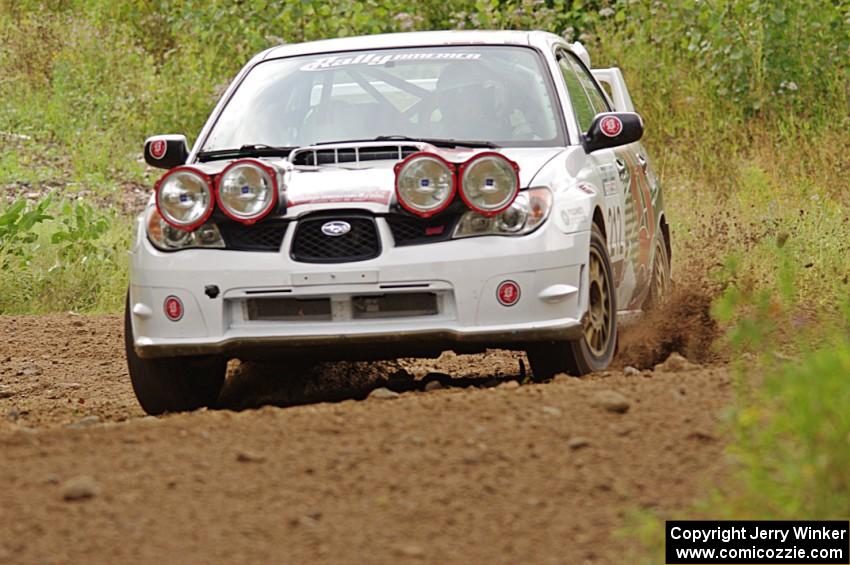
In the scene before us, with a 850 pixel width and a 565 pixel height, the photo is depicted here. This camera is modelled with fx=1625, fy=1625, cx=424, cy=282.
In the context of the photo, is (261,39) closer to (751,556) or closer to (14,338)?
(14,338)

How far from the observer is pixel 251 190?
6.25 m

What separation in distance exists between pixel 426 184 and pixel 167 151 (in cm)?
177

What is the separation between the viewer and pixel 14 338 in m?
10.3

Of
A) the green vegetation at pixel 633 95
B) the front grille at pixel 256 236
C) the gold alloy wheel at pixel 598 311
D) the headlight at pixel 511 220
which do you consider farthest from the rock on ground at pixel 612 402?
the front grille at pixel 256 236

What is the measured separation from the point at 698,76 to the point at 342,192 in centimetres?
1012

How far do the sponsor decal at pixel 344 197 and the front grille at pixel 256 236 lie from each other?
11 cm

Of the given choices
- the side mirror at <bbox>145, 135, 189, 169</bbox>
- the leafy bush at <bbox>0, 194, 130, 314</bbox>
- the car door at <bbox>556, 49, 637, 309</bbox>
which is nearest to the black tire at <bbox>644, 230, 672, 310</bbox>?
the car door at <bbox>556, 49, 637, 309</bbox>

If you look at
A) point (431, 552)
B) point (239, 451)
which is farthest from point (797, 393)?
point (239, 451)

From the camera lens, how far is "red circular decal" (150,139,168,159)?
741 cm

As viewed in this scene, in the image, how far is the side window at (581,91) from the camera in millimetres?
7715

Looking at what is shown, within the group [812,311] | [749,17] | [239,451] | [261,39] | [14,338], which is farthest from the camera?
[261,39]

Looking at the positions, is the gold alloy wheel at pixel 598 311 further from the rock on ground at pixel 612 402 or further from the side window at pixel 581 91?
the rock on ground at pixel 612 402

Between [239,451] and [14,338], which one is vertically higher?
[239,451]

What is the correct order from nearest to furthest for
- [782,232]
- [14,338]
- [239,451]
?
[239,451] < [14,338] < [782,232]
